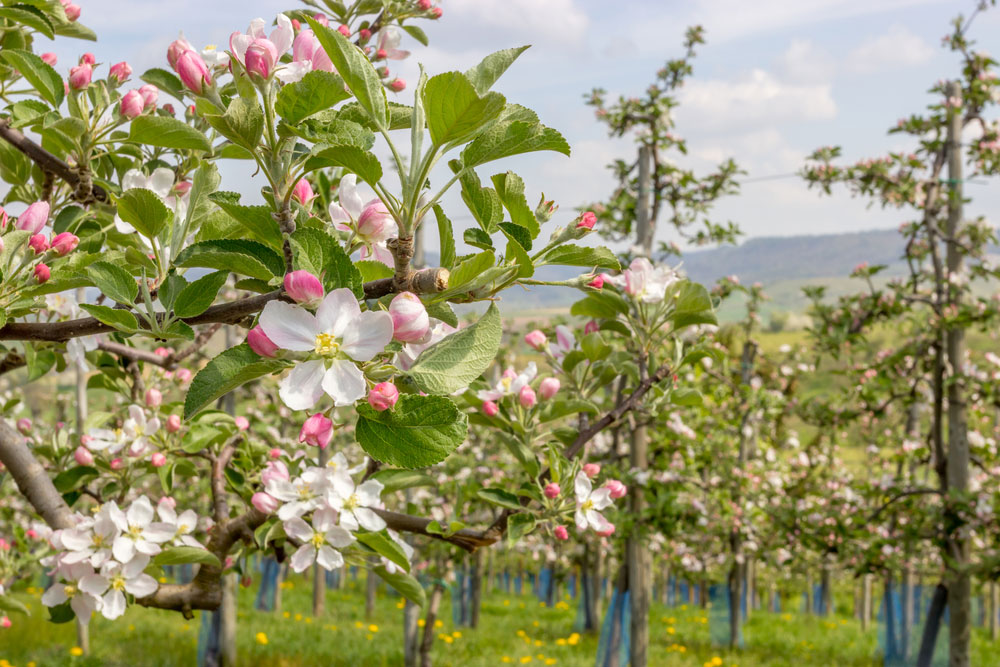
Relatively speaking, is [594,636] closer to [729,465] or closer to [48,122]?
[729,465]

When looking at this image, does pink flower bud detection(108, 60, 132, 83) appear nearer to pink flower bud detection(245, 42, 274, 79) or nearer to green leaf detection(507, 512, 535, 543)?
pink flower bud detection(245, 42, 274, 79)

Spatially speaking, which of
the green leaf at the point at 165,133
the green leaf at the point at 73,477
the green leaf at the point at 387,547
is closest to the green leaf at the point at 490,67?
the green leaf at the point at 165,133

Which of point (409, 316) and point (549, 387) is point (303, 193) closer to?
point (409, 316)

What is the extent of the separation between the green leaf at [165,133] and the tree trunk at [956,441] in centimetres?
470

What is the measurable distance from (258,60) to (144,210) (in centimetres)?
24

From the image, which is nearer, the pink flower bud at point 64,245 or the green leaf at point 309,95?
the green leaf at point 309,95

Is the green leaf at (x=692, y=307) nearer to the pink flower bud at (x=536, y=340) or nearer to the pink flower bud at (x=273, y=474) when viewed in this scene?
the pink flower bud at (x=536, y=340)

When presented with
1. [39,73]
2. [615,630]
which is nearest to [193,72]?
[39,73]

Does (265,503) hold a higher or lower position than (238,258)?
lower

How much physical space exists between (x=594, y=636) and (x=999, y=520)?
5590 millimetres

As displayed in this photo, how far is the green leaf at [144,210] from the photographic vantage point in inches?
30.7

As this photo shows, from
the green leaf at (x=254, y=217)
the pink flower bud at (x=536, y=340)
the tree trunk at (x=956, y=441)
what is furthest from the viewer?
the tree trunk at (x=956, y=441)

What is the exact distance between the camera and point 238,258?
2.33 ft

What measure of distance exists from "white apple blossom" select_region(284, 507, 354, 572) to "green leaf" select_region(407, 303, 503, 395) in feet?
2.48
